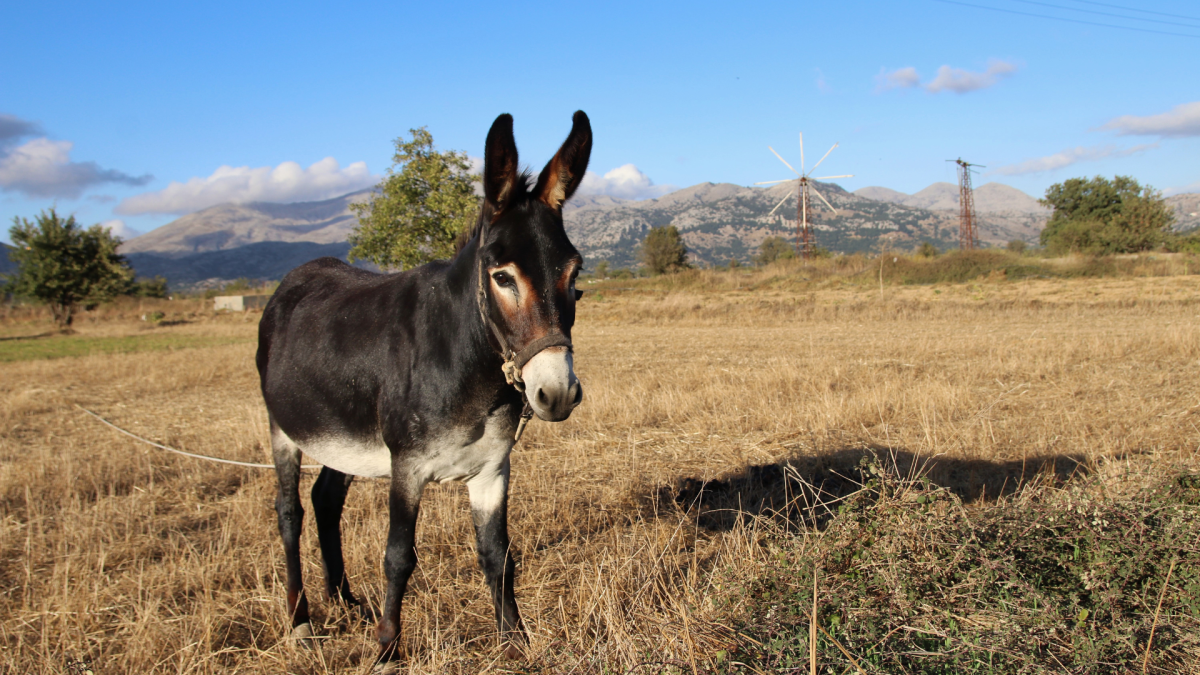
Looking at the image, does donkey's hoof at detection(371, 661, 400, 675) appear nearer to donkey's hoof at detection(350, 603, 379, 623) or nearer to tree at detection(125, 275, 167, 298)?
donkey's hoof at detection(350, 603, 379, 623)

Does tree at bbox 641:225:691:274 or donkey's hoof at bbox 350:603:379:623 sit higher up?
tree at bbox 641:225:691:274

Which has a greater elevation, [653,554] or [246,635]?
[653,554]

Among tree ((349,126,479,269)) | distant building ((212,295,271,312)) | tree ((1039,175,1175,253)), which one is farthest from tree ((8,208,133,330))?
tree ((1039,175,1175,253))

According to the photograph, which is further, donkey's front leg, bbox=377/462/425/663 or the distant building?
the distant building

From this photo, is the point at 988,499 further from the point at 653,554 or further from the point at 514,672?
the point at 514,672

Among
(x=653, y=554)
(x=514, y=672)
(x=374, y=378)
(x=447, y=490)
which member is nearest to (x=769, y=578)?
(x=653, y=554)

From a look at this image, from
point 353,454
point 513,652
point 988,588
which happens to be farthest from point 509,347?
point 988,588

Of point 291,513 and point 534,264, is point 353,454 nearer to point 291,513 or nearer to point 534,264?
point 291,513

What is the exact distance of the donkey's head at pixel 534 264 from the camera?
7.59ft

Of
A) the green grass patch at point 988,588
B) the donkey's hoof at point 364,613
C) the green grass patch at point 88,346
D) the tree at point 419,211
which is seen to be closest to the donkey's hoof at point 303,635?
the donkey's hoof at point 364,613

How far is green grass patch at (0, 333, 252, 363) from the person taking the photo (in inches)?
976

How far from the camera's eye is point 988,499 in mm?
4949

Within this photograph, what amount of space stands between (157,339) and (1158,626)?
38.3m

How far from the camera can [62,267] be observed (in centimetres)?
4562
